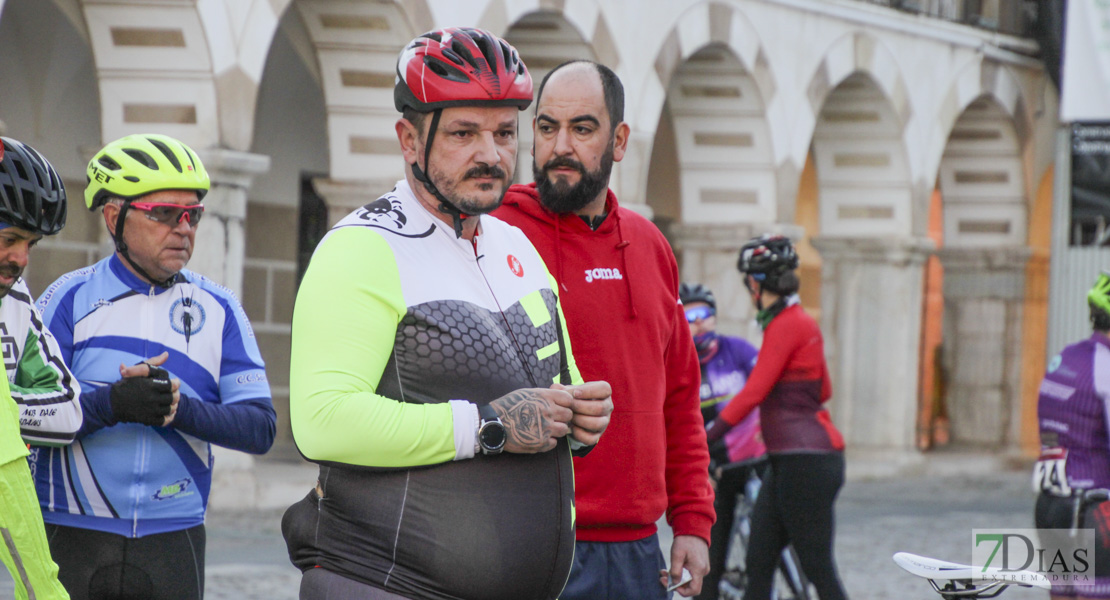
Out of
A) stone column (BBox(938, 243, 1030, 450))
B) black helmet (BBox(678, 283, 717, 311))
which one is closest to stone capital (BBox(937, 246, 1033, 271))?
stone column (BBox(938, 243, 1030, 450))

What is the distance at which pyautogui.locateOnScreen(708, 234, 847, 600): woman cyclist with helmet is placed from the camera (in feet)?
20.7

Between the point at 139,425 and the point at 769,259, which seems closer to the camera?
the point at 139,425

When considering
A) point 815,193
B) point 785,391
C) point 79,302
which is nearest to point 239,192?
point 785,391

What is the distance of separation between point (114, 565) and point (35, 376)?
0.55m

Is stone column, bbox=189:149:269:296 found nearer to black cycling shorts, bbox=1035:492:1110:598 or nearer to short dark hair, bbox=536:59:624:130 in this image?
black cycling shorts, bbox=1035:492:1110:598

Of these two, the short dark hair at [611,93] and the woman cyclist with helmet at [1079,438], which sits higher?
the short dark hair at [611,93]

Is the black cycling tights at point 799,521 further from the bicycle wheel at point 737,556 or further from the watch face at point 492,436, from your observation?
the watch face at point 492,436

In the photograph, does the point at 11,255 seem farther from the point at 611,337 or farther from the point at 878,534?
the point at 878,534

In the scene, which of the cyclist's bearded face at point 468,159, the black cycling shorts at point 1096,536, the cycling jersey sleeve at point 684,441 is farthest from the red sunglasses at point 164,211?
the black cycling shorts at point 1096,536

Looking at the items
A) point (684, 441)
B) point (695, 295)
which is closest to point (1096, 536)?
point (695, 295)

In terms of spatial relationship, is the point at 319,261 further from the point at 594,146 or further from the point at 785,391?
the point at 785,391

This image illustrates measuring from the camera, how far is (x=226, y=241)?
10.2 meters

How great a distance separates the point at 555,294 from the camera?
2811mm

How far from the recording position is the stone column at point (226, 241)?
10.1m
